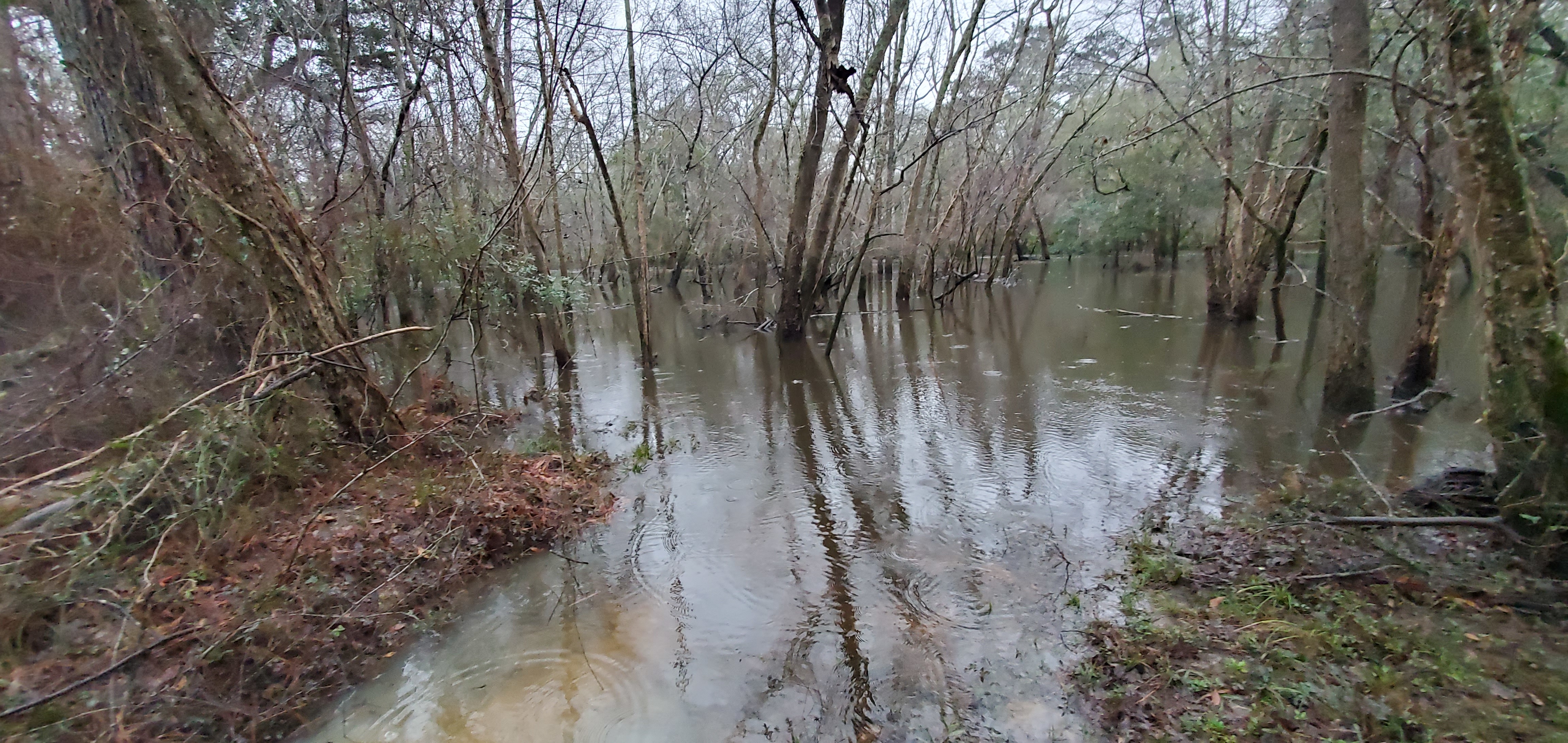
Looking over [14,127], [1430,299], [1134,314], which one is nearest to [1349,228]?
[1430,299]

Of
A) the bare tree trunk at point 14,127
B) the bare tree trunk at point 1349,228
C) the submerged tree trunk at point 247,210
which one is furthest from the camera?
the bare tree trunk at point 1349,228

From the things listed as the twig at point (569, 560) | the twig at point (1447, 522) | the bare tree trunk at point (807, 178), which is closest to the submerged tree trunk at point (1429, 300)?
the twig at point (1447, 522)

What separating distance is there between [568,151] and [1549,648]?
69.7 feet

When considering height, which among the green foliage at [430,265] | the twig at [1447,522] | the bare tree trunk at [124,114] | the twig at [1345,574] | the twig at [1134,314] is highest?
the bare tree trunk at [124,114]

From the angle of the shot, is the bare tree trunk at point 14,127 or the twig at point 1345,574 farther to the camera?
the bare tree trunk at point 14,127

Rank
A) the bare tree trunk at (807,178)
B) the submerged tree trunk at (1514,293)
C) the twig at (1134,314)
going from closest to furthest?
the submerged tree trunk at (1514,293), the bare tree trunk at (807,178), the twig at (1134,314)

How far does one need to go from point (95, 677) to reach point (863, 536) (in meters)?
4.88

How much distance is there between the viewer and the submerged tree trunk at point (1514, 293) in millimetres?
3744

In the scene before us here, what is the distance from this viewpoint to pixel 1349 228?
743 cm

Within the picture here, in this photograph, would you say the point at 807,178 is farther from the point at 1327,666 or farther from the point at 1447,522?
the point at 1327,666

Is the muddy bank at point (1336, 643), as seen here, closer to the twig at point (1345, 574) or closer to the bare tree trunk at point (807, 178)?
the twig at point (1345, 574)

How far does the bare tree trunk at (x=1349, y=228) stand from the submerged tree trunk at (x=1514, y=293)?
3753mm

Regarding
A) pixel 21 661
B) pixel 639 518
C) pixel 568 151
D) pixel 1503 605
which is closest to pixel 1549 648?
pixel 1503 605

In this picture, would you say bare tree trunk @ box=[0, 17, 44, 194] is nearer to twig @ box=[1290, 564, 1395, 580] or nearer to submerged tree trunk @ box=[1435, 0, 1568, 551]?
twig @ box=[1290, 564, 1395, 580]
